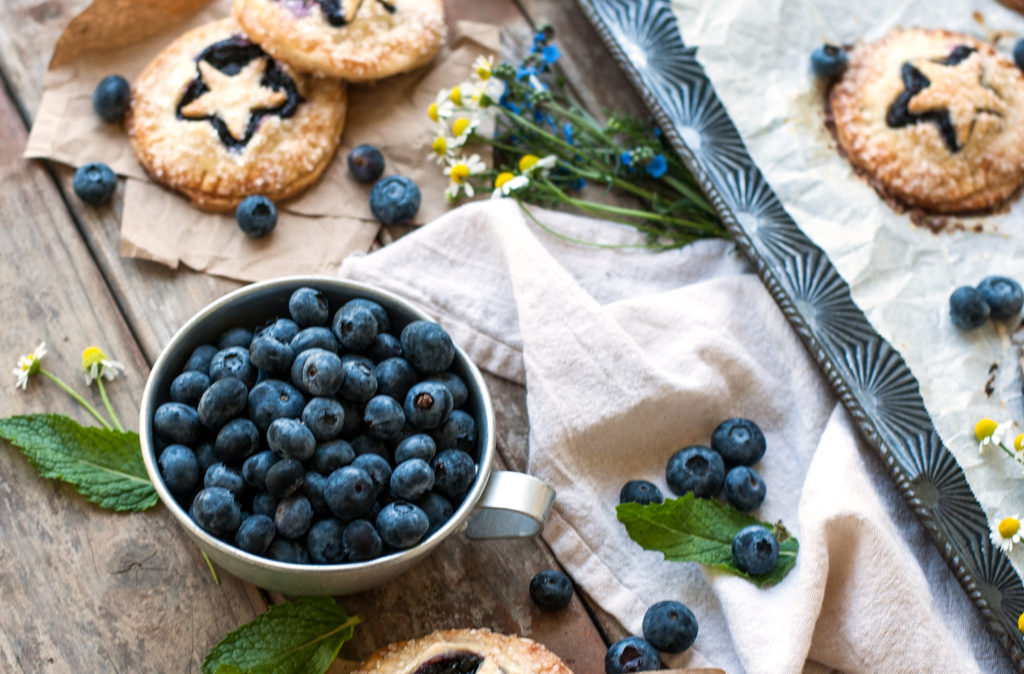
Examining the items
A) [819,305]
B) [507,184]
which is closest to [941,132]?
[819,305]

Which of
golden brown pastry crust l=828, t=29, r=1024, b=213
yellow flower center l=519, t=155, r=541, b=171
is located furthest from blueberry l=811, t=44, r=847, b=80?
yellow flower center l=519, t=155, r=541, b=171

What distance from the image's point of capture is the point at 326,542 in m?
1.38

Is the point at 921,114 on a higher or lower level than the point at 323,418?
higher

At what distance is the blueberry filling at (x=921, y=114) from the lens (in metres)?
1.98

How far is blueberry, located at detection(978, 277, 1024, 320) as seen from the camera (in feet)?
6.00

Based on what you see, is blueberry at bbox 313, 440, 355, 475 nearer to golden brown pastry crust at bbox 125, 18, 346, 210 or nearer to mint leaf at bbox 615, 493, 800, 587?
mint leaf at bbox 615, 493, 800, 587

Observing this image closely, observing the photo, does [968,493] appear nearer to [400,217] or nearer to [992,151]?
[992,151]

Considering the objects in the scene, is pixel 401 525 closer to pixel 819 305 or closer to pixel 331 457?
pixel 331 457

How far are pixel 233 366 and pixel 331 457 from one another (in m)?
0.22

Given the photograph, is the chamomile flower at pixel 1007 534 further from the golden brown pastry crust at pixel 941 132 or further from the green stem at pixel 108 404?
the green stem at pixel 108 404

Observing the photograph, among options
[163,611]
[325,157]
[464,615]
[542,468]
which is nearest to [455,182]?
[325,157]

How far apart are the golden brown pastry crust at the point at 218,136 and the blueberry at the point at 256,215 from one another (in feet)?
0.17

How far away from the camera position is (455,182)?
6.43 ft

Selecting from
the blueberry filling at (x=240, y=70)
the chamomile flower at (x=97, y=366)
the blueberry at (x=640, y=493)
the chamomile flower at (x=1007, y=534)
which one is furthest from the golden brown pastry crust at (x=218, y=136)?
the chamomile flower at (x=1007, y=534)
